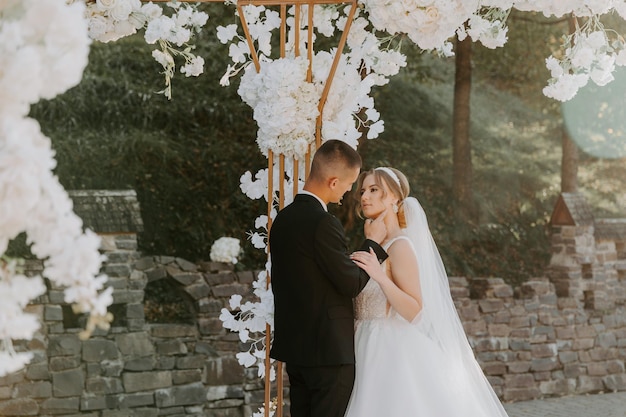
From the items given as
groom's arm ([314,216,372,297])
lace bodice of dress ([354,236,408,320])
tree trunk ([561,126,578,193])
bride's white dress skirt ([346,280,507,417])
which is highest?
tree trunk ([561,126,578,193])

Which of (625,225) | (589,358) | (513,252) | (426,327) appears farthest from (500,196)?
(426,327)

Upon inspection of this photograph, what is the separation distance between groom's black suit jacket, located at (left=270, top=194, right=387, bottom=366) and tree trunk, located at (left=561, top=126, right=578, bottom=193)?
873cm

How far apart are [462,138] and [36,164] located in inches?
415

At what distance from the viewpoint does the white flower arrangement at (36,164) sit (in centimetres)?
192

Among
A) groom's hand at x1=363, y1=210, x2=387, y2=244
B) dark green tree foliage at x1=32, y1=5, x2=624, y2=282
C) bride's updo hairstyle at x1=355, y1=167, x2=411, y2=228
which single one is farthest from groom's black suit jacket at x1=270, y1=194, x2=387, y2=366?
dark green tree foliage at x1=32, y1=5, x2=624, y2=282

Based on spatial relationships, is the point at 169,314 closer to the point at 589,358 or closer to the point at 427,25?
the point at 589,358

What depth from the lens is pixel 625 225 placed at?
Result: 34.8 ft

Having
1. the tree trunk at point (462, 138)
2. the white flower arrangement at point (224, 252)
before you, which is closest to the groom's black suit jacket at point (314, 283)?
the white flower arrangement at point (224, 252)

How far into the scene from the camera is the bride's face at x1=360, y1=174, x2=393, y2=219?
4.29 metres

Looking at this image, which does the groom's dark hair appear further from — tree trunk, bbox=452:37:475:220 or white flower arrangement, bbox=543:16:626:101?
tree trunk, bbox=452:37:475:220

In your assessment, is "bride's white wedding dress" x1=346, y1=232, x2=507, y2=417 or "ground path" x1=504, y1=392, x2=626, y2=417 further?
"ground path" x1=504, y1=392, x2=626, y2=417

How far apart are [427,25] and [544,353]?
628 cm

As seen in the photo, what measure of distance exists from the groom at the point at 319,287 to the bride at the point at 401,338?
0.15m

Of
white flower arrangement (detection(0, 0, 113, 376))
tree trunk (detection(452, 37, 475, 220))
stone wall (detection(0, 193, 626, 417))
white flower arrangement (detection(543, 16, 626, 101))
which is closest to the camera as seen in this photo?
white flower arrangement (detection(0, 0, 113, 376))
